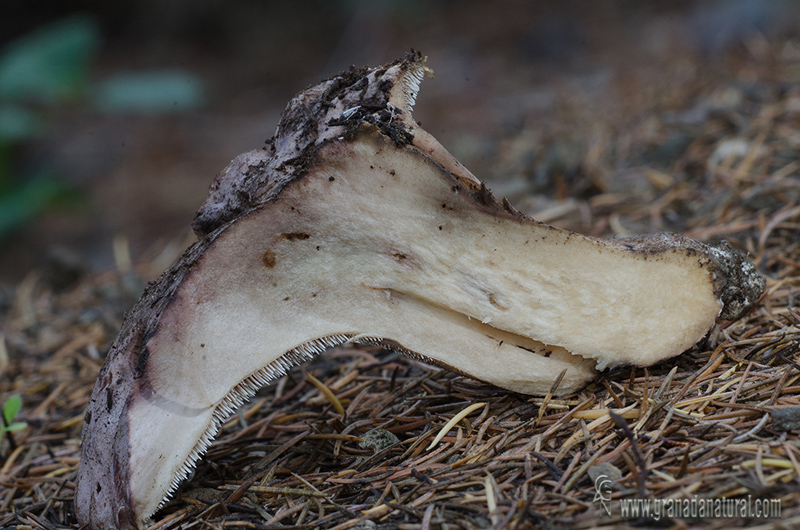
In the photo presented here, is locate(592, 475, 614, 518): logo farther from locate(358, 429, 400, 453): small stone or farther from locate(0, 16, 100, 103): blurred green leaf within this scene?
locate(0, 16, 100, 103): blurred green leaf

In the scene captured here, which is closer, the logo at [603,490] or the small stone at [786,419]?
the logo at [603,490]

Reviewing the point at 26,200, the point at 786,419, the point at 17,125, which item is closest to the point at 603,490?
the point at 786,419

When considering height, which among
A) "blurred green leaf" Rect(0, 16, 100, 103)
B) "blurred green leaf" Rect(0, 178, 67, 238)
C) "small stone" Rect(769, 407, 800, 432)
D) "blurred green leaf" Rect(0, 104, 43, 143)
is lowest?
"small stone" Rect(769, 407, 800, 432)

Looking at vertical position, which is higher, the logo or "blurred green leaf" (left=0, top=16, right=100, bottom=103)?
"blurred green leaf" (left=0, top=16, right=100, bottom=103)

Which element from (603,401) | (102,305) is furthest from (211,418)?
(102,305)

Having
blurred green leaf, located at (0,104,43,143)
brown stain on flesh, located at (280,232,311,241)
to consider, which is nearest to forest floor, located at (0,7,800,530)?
brown stain on flesh, located at (280,232,311,241)

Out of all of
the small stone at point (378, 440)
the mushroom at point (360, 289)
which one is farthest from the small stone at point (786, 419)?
the small stone at point (378, 440)

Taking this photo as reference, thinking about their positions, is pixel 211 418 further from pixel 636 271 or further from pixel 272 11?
pixel 272 11

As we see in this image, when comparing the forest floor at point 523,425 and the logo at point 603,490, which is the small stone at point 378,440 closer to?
the forest floor at point 523,425
